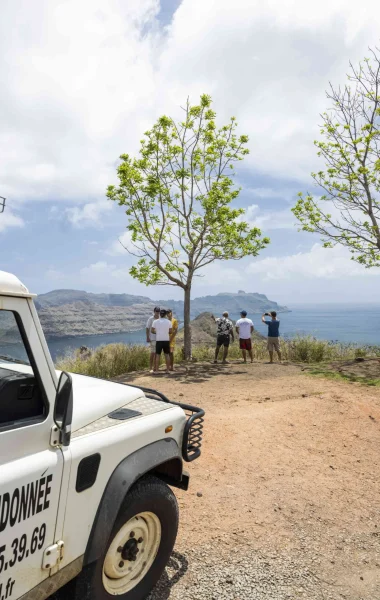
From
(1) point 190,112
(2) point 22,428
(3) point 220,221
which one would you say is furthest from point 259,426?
A: (1) point 190,112

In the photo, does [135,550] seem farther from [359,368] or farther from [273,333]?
[273,333]

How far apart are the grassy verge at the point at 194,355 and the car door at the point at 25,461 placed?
10.1 meters

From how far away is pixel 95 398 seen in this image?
9.21 feet

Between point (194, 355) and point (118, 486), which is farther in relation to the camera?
point (194, 355)

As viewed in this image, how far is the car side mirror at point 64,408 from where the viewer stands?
2088mm

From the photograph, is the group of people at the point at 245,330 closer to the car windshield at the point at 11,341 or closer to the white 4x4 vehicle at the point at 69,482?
the white 4x4 vehicle at the point at 69,482

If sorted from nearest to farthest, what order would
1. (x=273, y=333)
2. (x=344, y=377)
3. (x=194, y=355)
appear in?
(x=344, y=377) → (x=273, y=333) → (x=194, y=355)

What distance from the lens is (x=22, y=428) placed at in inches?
80.7

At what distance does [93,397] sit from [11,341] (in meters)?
0.80

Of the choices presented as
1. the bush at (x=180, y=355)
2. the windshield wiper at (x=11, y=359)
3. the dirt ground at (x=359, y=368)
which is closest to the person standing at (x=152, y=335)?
the bush at (x=180, y=355)

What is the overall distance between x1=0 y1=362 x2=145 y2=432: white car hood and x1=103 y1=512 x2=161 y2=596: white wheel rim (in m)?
0.74

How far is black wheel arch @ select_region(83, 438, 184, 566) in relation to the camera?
235cm

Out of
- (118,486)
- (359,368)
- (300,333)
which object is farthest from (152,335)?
(118,486)

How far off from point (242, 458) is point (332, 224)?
37.3ft
